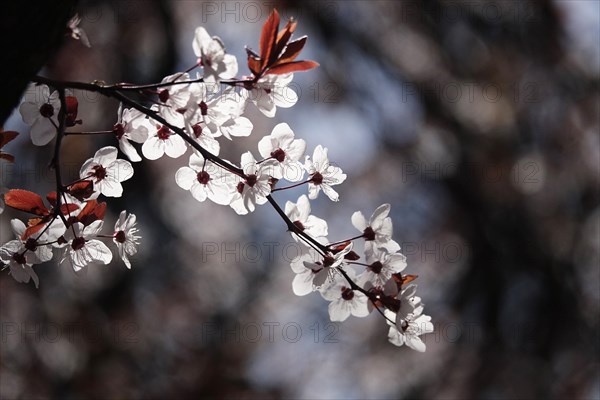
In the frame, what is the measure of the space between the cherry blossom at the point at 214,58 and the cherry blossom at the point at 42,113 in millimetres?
302

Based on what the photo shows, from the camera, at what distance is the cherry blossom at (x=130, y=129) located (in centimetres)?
110

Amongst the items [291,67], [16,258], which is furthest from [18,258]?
[291,67]

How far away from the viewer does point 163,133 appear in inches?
44.6

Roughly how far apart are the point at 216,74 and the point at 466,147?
4.91m

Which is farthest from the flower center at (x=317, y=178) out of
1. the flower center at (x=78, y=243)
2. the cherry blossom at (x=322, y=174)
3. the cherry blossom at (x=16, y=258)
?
the cherry blossom at (x=16, y=258)

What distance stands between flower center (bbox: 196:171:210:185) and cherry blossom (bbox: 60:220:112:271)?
21cm

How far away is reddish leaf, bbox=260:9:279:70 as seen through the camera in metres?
1.00

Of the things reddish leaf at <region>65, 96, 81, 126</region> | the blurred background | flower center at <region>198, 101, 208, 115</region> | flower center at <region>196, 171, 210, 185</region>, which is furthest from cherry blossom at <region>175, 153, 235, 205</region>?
the blurred background

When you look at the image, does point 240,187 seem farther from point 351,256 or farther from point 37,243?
point 37,243

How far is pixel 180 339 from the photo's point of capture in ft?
17.5

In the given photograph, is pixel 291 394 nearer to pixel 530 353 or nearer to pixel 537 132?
pixel 530 353

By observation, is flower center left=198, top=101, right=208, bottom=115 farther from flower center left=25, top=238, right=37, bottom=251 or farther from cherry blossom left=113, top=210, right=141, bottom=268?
flower center left=25, top=238, right=37, bottom=251

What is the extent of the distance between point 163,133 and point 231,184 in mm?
158

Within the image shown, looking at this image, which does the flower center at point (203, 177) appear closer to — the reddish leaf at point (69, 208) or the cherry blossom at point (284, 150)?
the cherry blossom at point (284, 150)
